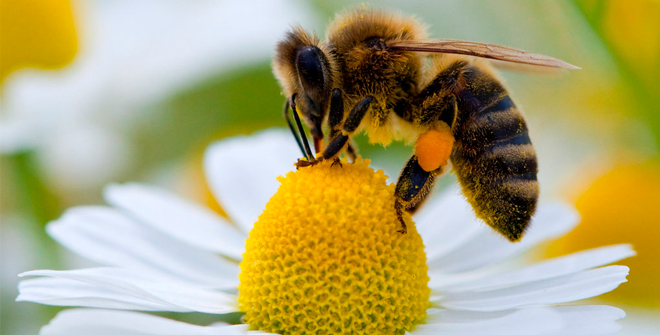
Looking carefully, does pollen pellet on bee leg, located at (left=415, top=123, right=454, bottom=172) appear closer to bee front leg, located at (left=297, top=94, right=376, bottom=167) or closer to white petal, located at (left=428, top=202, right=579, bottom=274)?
bee front leg, located at (left=297, top=94, right=376, bottom=167)

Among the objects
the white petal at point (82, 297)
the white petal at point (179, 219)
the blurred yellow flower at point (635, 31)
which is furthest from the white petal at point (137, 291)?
the blurred yellow flower at point (635, 31)

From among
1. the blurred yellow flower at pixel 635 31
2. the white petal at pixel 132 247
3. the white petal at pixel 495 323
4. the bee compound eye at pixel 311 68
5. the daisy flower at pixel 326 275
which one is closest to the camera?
the white petal at pixel 495 323

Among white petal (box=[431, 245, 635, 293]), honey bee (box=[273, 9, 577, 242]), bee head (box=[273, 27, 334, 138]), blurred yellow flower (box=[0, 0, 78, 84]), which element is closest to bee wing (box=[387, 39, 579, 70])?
honey bee (box=[273, 9, 577, 242])

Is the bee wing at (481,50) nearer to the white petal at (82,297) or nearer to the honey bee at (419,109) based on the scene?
the honey bee at (419,109)

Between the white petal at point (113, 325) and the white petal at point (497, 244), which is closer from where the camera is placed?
the white petal at point (113, 325)

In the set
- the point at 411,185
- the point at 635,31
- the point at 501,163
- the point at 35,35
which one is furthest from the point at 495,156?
the point at 35,35

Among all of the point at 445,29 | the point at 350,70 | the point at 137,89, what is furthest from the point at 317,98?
the point at 137,89

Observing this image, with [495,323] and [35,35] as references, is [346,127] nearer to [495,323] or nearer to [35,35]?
[495,323]

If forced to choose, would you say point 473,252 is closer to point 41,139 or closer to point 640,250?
point 640,250
